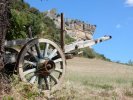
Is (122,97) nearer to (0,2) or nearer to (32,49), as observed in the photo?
(32,49)

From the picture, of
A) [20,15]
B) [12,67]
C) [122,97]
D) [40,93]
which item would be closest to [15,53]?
[12,67]

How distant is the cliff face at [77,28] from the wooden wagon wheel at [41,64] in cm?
3739

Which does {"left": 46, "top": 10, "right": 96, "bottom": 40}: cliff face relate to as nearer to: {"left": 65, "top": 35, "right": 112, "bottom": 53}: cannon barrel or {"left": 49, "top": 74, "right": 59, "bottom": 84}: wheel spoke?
{"left": 65, "top": 35, "right": 112, "bottom": 53}: cannon barrel

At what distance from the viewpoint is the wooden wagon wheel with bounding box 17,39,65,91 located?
13250 millimetres

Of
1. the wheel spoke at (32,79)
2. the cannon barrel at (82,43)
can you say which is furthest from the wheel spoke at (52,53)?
the cannon barrel at (82,43)

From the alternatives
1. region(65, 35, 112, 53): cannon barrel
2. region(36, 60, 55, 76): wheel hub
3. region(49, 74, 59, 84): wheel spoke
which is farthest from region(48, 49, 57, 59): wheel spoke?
region(65, 35, 112, 53): cannon barrel

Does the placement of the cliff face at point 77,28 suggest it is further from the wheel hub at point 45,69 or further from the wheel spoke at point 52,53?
the wheel hub at point 45,69

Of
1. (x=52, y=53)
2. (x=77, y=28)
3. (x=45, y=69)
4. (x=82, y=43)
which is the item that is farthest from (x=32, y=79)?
(x=77, y=28)

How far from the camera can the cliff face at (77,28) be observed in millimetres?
52900

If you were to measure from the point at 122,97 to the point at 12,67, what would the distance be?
10.2 feet

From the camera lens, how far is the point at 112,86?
52.1 ft

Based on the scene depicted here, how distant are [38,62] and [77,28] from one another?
4601 centimetres

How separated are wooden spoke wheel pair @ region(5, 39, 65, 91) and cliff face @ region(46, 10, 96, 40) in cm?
3739

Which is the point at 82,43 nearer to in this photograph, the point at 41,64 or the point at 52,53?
the point at 52,53
